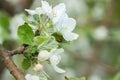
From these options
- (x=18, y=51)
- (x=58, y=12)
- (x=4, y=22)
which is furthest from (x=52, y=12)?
(x=4, y=22)

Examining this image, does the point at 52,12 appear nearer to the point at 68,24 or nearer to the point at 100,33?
the point at 68,24

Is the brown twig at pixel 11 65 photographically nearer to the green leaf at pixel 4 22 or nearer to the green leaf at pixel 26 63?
the green leaf at pixel 26 63

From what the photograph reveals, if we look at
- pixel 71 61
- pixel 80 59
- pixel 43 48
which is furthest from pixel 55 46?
pixel 71 61

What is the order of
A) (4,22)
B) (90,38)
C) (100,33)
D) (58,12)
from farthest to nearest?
1. (90,38)
2. (100,33)
3. (4,22)
4. (58,12)

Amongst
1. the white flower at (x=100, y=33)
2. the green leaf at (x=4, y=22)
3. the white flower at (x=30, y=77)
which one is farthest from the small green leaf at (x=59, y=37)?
the white flower at (x=100, y=33)

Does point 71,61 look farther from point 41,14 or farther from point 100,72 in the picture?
point 41,14
